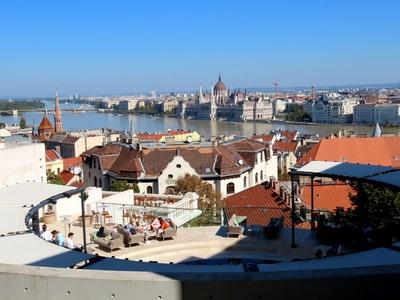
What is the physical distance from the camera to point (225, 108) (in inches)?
4914

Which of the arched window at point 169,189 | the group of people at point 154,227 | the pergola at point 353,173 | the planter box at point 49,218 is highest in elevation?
the pergola at point 353,173

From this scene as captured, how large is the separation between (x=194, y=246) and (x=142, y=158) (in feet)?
54.1

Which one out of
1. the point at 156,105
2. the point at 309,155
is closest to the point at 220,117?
the point at 156,105

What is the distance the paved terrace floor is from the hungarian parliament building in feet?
369

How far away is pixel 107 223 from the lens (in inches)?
355

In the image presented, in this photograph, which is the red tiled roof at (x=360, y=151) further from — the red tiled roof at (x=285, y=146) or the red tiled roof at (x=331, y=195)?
the red tiled roof at (x=285, y=146)

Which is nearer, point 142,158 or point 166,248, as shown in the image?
point 166,248

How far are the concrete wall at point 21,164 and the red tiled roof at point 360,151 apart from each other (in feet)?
51.4

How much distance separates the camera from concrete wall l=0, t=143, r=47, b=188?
12175 mm

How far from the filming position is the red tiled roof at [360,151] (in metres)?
26.2

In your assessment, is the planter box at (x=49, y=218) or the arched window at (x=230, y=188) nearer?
the planter box at (x=49, y=218)

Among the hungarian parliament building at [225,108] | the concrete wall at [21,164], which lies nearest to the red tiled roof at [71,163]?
the concrete wall at [21,164]

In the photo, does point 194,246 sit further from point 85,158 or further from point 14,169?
point 85,158

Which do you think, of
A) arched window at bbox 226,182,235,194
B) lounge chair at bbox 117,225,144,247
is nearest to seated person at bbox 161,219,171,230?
lounge chair at bbox 117,225,144,247
